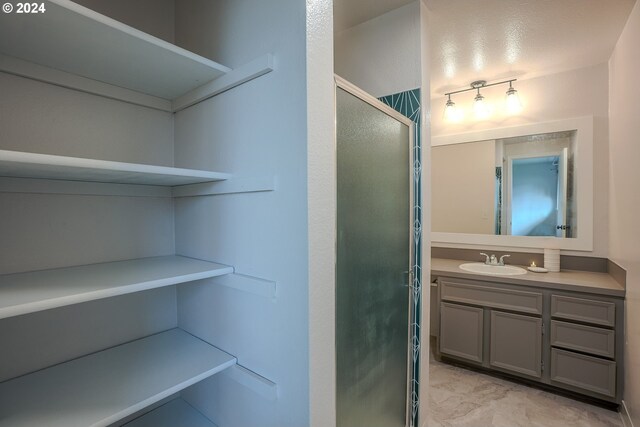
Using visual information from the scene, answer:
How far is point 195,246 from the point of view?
1.30 metres

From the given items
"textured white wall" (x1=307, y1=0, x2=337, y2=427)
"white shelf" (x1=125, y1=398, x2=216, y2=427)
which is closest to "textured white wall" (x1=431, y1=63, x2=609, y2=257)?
"textured white wall" (x1=307, y1=0, x2=337, y2=427)

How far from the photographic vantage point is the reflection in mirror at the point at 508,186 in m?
2.57

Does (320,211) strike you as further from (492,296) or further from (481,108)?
(481,108)

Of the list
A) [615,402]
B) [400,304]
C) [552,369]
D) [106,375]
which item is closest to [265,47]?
[106,375]

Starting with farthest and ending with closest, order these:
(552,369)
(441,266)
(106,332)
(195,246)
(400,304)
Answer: (441,266) → (552,369) → (400,304) → (195,246) → (106,332)

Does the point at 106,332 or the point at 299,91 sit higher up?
the point at 299,91

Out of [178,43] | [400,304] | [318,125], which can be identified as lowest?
[400,304]

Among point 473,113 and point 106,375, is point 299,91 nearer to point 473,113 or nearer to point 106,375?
point 106,375

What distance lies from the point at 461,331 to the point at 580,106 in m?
2.12

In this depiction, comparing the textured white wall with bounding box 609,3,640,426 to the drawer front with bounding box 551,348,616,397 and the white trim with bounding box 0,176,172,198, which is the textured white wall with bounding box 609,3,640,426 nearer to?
the drawer front with bounding box 551,348,616,397

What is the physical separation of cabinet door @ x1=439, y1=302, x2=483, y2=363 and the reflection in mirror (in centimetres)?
81

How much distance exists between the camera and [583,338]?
2.10 meters

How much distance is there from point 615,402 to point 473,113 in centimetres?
248

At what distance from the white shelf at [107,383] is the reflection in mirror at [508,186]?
2622 mm
